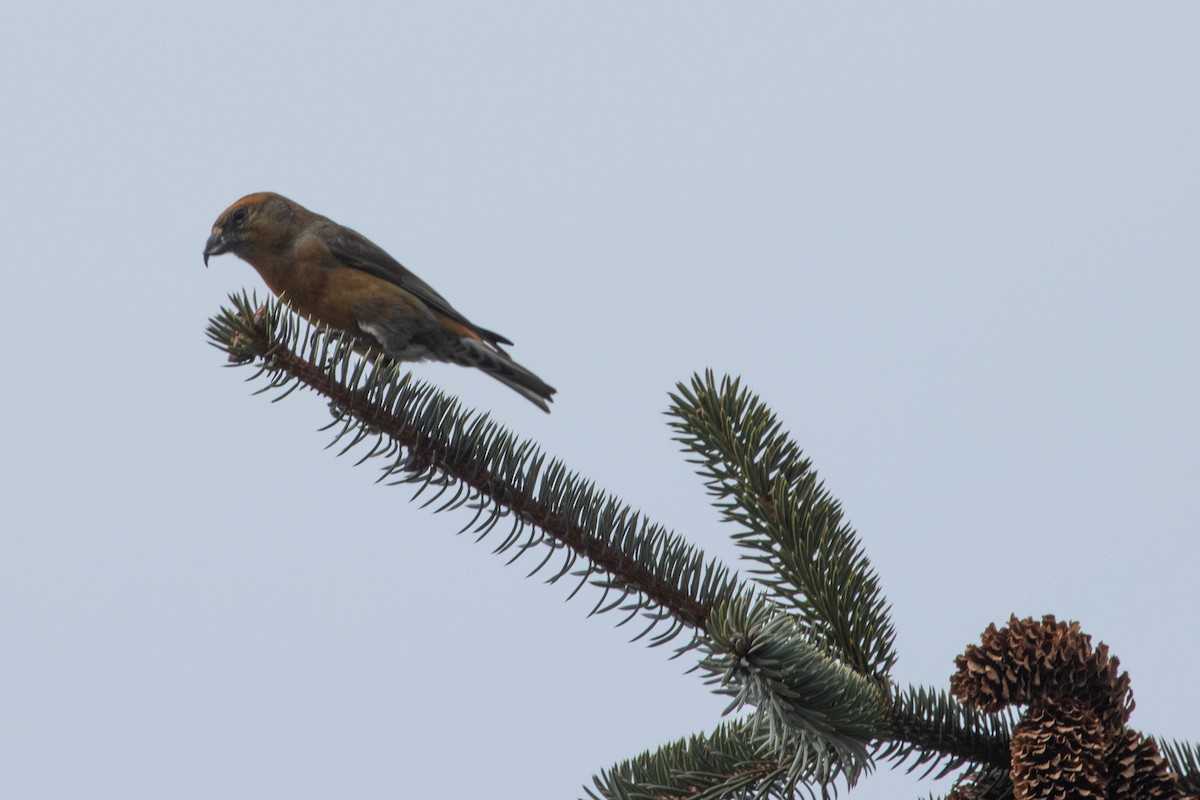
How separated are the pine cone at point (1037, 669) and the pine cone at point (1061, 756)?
5cm

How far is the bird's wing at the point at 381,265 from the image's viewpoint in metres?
6.27

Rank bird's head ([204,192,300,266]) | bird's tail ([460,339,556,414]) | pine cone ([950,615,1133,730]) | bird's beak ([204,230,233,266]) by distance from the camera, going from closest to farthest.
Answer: pine cone ([950,615,1133,730]), bird's tail ([460,339,556,414]), bird's head ([204,192,300,266]), bird's beak ([204,230,233,266])

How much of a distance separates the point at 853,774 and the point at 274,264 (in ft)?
17.2

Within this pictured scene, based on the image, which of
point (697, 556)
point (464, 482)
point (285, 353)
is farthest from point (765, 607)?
point (285, 353)

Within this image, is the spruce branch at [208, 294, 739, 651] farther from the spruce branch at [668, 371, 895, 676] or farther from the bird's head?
the bird's head

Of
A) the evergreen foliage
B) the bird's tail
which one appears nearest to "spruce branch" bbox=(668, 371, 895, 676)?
the evergreen foliage

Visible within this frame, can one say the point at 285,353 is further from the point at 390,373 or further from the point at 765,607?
the point at 765,607

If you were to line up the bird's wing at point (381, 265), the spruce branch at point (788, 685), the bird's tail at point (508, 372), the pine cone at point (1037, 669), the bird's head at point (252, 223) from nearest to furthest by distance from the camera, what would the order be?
1. the spruce branch at point (788, 685)
2. the pine cone at point (1037, 669)
3. the bird's tail at point (508, 372)
4. the bird's wing at point (381, 265)
5. the bird's head at point (252, 223)

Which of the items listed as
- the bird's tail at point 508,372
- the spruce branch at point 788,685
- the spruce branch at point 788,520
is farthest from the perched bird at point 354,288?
the spruce branch at point 788,685

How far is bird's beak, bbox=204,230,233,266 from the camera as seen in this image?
21.6 ft

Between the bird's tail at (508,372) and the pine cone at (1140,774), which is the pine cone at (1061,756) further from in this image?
the bird's tail at (508,372)

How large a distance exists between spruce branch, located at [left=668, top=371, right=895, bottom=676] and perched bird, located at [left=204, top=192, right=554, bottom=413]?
3.62 metres

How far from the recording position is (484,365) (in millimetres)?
Result: 6266

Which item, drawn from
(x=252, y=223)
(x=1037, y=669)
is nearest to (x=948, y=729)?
(x=1037, y=669)
